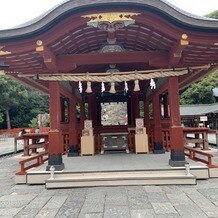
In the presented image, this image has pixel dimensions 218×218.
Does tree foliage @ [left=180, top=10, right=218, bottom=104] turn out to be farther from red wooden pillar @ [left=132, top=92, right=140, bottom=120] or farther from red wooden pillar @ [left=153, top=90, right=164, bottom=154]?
red wooden pillar @ [left=153, top=90, right=164, bottom=154]

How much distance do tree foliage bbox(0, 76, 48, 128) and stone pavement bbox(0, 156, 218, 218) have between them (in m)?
42.3

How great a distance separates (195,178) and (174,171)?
613 mm

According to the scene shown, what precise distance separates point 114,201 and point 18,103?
4686 centimetres

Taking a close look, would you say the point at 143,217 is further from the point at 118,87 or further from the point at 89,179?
the point at 118,87

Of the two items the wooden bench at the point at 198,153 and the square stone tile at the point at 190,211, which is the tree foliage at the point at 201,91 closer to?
the wooden bench at the point at 198,153

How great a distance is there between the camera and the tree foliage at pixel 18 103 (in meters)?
47.8

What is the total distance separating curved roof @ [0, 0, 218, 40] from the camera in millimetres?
6938

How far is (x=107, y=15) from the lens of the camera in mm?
7047

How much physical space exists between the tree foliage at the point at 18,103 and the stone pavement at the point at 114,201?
42.3 meters

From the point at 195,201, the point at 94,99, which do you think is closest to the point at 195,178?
the point at 195,201

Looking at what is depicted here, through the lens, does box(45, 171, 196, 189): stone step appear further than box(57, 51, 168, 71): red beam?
No

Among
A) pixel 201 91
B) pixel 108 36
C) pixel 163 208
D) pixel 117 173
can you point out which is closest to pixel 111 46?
pixel 108 36

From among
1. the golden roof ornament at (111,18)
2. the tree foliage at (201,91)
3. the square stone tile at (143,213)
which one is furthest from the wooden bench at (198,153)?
the tree foliage at (201,91)

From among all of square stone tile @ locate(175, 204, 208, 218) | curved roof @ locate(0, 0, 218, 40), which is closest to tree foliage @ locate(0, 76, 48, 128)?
curved roof @ locate(0, 0, 218, 40)
